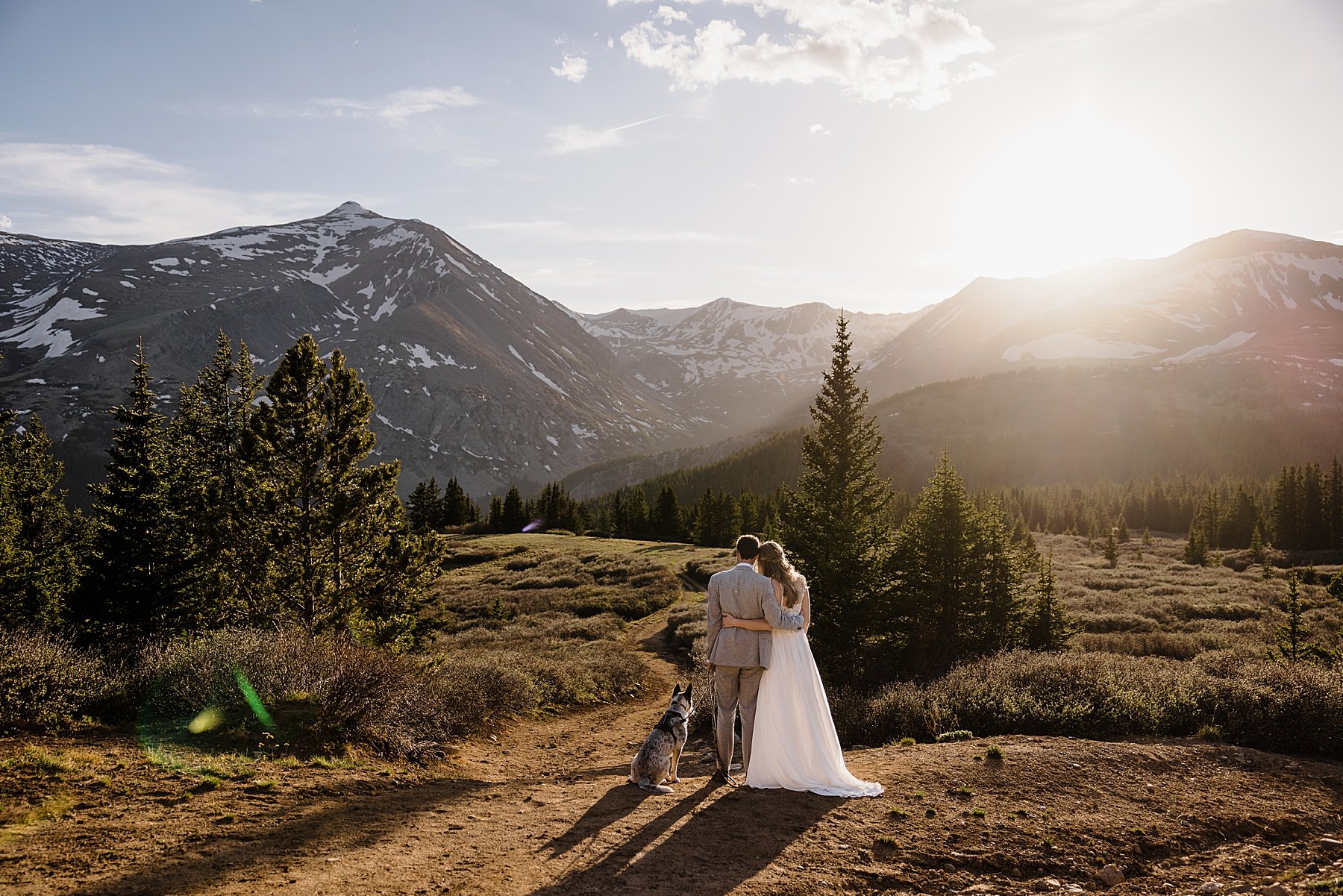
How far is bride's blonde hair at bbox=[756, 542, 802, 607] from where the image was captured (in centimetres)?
853

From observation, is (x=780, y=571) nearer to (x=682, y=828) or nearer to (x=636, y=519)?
(x=682, y=828)

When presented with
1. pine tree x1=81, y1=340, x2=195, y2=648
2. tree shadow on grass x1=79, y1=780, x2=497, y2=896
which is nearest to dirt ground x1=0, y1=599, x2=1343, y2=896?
tree shadow on grass x1=79, y1=780, x2=497, y2=896

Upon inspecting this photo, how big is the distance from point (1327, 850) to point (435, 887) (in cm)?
896

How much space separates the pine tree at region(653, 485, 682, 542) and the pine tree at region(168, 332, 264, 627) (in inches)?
2570

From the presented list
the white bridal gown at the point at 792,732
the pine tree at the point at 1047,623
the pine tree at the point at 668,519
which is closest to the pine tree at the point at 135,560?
the white bridal gown at the point at 792,732

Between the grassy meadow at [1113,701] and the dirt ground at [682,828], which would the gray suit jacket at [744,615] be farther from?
the grassy meadow at [1113,701]

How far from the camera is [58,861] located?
18.8 ft

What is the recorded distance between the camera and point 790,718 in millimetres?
8523

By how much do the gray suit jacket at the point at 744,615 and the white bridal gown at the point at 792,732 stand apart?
0.28m

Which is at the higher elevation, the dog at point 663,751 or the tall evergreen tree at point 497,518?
the dog at point 663,751

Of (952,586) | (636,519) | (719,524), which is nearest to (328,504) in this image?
(952,586)

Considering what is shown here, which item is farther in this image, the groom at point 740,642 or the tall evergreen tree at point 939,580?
the tall evergreen tree at point 939,580

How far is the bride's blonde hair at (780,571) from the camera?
853cm

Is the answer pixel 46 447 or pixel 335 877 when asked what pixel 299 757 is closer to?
pixel 335 877
